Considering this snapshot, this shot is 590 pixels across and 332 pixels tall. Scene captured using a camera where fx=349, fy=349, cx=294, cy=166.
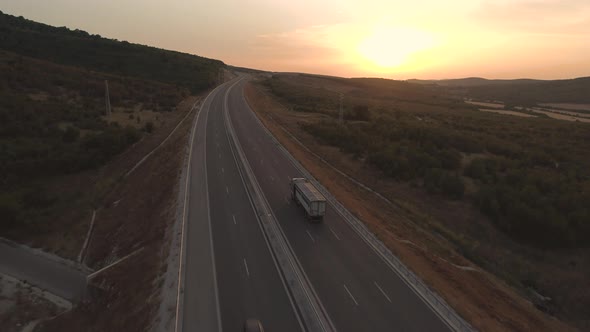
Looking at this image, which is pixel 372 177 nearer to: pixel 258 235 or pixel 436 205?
pixel 436 205

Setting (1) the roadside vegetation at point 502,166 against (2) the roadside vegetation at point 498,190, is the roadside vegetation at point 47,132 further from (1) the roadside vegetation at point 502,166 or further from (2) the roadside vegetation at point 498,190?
(1) the roadside vegetation at point 502,166

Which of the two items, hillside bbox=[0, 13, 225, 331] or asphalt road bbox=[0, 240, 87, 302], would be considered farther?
asphalt road bbox=[0, 240, 87, 302]

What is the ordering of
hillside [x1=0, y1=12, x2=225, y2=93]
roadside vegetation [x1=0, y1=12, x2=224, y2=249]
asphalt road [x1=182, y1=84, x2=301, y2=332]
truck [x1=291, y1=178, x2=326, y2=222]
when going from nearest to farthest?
asphalt road [x1=182, y1=84, x2=301, y2=332] → truck [x1=291, y1=178, x2=326, y2=222] → roadside vegetation [x1=0, y1=12, x2=224, y2=249] → hillside [x1=0, y1=12, x2=225, y2=93]

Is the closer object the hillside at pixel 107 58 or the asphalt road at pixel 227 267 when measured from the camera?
the asphalt road at pixel 227 267

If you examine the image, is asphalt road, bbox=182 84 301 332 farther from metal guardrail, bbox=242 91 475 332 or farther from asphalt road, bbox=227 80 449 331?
metal guardrail, bbox=242 91 475 332

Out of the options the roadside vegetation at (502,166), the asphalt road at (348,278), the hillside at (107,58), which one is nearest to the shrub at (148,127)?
the roadside vegetation at (502,166)

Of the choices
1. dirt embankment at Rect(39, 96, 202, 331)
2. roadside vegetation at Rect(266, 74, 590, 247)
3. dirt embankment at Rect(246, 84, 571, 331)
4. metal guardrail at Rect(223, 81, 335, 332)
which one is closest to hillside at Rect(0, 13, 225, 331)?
dirt embankment at Rect(39, 96, 202, 331)

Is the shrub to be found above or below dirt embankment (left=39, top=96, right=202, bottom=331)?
above
